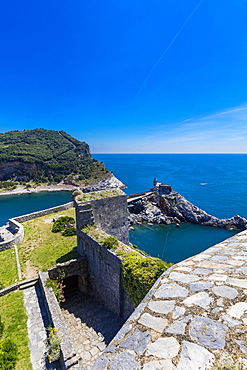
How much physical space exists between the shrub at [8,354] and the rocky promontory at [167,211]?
118ft

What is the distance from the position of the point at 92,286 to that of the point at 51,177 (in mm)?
88396

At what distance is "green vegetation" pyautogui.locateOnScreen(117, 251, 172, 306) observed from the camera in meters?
8.23

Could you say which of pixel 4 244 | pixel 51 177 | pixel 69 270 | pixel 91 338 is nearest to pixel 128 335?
pixel 91 338

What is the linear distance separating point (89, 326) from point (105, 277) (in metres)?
2.60

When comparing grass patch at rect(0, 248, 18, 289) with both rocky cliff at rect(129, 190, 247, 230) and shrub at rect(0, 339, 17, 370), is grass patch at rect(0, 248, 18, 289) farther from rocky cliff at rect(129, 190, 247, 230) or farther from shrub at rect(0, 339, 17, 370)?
rocky cliff at rect(129, 190, 247, 230)

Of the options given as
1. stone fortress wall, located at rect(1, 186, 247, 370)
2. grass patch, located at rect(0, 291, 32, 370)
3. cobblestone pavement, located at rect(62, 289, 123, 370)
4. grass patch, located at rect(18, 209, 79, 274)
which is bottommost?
cobblestone pavement, located at rect(62, 289, 123, 370)

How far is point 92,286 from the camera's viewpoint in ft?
44.2

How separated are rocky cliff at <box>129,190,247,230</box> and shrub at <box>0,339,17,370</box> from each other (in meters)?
36.0

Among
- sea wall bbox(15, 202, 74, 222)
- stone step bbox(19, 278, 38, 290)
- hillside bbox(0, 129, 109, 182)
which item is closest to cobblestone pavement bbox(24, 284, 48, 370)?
stone step bbox(19, 278, 38, 290)

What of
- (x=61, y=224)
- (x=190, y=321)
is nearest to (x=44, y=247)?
(x=61, y=224)

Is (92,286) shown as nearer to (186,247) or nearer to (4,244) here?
(4,244)

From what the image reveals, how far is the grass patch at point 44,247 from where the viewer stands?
15.0m

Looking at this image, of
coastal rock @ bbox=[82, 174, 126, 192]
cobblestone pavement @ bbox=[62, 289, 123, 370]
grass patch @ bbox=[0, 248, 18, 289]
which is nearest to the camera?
cobblestone pavement @ bbox=[62, 289, 123, 370]

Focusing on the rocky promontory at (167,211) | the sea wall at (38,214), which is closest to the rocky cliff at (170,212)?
the rocky promontory at (167,211)
